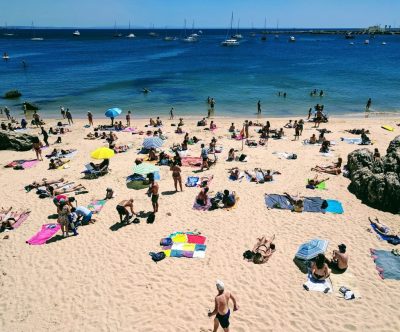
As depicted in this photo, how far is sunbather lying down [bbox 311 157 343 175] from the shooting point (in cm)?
1633

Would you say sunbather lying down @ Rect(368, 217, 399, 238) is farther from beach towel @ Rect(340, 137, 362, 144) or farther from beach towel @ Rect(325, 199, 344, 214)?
beach towel @ Rect(340, 137, 362, 144)

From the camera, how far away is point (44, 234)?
11773mm

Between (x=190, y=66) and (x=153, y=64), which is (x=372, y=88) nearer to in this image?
(x=190, y=66)

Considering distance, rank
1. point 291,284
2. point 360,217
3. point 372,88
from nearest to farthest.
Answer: point 291,284 → point 360,217 → point 372,88

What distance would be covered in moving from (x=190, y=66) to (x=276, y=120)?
43.0 m

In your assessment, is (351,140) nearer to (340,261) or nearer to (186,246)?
(340,261)

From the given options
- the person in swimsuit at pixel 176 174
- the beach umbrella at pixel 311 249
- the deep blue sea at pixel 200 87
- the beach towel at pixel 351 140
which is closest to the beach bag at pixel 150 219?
the person in swimsuit at pixel 176 174

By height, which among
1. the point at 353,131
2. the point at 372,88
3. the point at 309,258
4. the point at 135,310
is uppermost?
the point at 372,88

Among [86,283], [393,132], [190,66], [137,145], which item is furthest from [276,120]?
[190,66]

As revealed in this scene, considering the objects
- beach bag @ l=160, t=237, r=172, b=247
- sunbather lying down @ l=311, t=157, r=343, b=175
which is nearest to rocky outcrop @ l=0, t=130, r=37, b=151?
beach bag @ l=160, t=237, r=172, b=247

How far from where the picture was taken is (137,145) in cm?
2183

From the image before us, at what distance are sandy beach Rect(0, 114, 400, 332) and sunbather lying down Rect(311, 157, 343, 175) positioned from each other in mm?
462

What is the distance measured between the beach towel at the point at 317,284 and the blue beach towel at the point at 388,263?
5.88 feet

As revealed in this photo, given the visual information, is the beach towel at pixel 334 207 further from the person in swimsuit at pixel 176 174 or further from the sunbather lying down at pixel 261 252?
the person in swimsuit at pixel 176 174
